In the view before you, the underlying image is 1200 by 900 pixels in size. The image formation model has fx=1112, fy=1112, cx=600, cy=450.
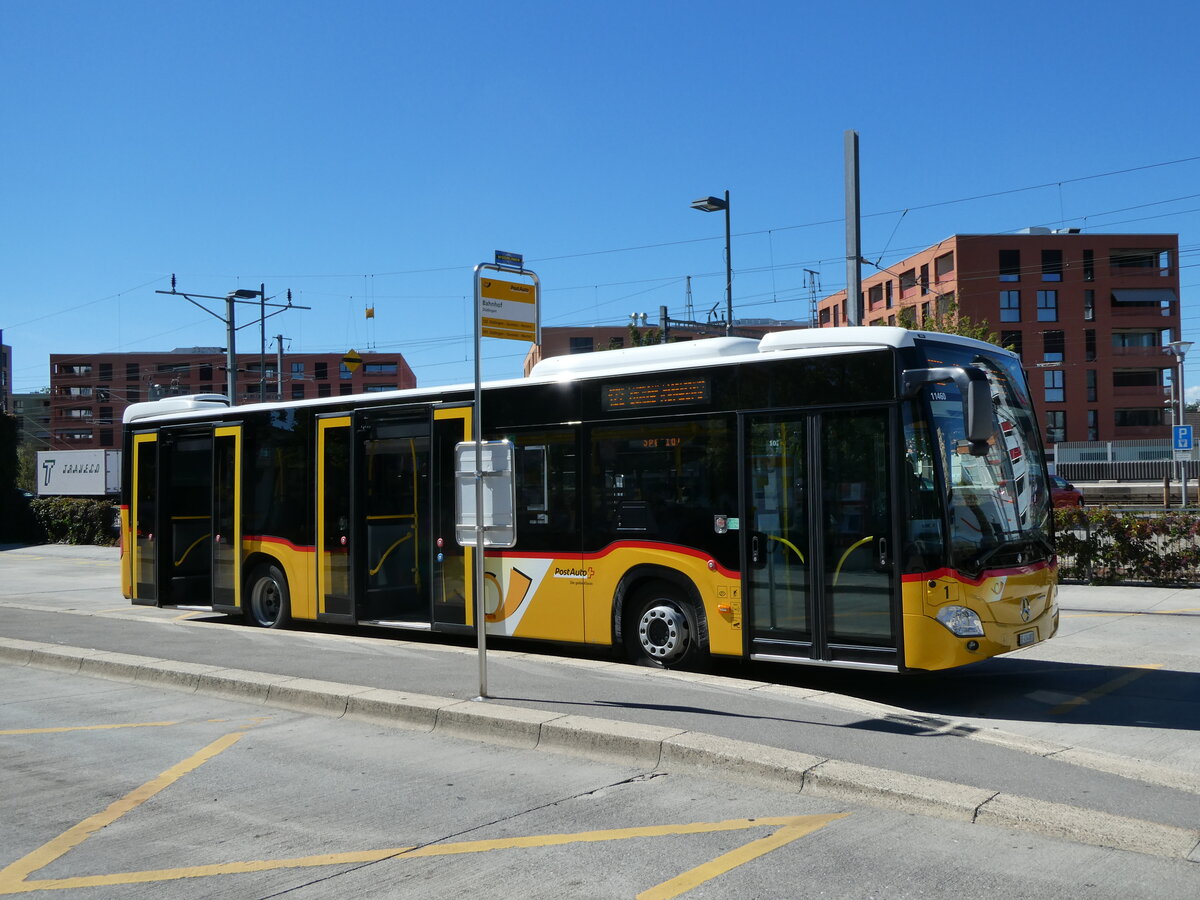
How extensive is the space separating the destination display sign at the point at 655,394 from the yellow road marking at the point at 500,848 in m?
4.80

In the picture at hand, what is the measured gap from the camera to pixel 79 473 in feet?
167

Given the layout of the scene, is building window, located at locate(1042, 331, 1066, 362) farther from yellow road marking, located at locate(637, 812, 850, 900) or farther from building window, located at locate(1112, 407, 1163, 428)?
yellow road marking, located at locate(637, 812, 850, 900)

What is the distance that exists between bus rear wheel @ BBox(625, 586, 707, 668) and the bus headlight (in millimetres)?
2254

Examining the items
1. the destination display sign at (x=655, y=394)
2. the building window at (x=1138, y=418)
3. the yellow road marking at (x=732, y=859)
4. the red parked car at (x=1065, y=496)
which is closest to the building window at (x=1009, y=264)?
the building window at (x=1138, y=418)

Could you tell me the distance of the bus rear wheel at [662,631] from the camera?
995 cm

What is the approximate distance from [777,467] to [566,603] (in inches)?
104

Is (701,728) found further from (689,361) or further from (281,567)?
(281,567)

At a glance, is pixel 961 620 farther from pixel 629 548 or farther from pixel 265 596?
pixel 265 596

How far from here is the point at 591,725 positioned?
7398 mm

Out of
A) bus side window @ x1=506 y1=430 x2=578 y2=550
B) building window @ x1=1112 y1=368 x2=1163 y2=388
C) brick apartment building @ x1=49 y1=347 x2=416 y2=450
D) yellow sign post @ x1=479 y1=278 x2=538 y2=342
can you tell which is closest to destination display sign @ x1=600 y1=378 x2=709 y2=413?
bus side window @ x1=506 y1=430 x2=578 y2=550

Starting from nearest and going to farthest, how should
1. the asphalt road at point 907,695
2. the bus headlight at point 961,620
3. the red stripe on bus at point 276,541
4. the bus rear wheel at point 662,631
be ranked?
the asphalt road at point 907,695 → the bus headlight at point 961,620 → the bus rear wheel at point 662,631 → the red stripe on bus at point 276,541

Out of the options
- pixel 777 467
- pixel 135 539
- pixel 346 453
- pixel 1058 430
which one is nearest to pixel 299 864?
pixel 777 467

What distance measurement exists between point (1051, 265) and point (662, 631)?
71949 mm

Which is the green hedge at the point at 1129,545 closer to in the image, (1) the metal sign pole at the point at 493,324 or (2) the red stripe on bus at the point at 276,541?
(2) the red stripe on bus at the point at 276,541
